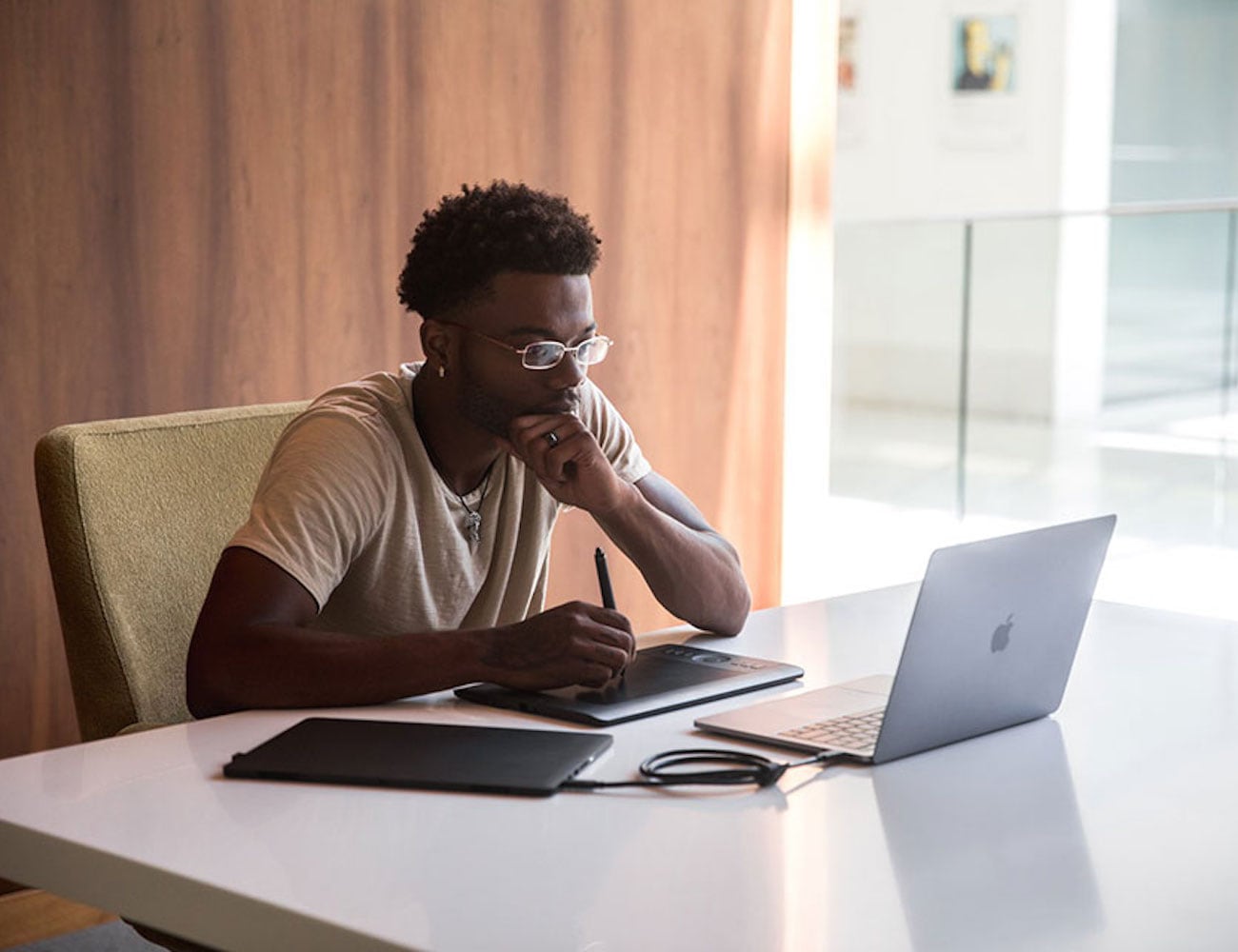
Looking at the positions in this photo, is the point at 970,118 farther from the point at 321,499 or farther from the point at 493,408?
the point at 321,499

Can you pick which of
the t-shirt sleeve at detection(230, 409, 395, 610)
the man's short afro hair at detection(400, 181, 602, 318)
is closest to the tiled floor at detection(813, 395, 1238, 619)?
the man's short afro hair at detection(400, 181, 602, 318)

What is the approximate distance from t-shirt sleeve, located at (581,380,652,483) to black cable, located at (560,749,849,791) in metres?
0.79

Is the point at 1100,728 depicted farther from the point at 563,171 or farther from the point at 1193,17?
the point at 1193,17

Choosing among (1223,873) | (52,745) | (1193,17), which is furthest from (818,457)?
(1193,17)

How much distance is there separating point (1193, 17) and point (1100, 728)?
32.4 feet

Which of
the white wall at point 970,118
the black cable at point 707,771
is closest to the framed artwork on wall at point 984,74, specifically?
the white wall at point 970,118

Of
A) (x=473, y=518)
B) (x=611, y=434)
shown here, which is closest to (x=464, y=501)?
(x=473, y=518)

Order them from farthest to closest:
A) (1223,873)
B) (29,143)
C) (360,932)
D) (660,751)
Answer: (29,143) → (660,751) → (1223,873) → (360,932)

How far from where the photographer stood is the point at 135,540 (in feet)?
6.49

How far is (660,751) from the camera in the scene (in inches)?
57.1

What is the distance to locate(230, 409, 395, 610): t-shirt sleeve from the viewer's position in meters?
1.76

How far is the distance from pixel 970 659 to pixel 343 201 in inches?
77.0

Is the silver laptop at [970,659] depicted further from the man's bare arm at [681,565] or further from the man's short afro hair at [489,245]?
the man's short afro hair at [489,245]

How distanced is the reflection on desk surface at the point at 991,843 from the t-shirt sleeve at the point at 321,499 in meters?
→ 0.69
